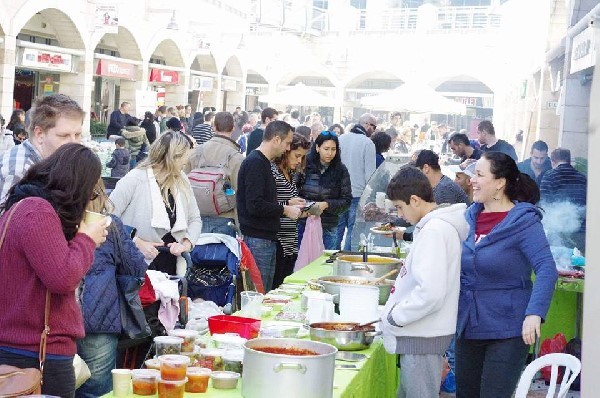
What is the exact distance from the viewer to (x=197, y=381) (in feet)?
10.7

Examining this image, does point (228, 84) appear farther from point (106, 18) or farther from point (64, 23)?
point (64, 23)

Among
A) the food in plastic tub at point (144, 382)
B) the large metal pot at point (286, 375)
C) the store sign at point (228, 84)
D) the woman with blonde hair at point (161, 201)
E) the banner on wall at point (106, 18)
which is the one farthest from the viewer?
the store sign at point (228, 84)

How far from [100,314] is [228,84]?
3428 cm

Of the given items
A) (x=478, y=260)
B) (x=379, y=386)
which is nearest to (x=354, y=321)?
(x=379, y=386)

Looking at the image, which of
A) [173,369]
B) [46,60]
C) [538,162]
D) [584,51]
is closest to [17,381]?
[173,369]

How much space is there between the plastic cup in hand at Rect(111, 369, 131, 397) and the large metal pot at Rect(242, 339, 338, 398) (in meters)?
0.44

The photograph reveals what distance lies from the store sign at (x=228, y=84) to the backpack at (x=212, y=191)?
30.2 metres

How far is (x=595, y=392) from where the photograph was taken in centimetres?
120

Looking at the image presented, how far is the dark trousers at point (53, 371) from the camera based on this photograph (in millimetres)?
3041

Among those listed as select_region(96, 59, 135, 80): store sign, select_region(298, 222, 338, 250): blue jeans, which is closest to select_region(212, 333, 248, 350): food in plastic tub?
select_region(298, 222, 338, 250): blue jeans

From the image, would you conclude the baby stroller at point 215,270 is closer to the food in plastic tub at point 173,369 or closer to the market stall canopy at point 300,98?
the food in plastic tub at point 173,369

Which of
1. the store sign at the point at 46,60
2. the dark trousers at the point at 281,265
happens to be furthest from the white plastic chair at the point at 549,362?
the store sign at the point at 46,60

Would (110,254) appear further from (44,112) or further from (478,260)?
(478,260)

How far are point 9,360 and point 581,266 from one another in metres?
5.49
